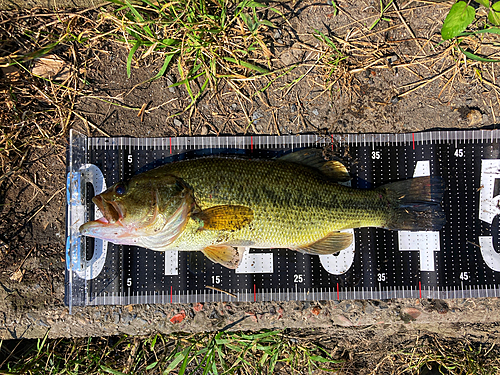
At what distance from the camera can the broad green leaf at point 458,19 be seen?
3316mm

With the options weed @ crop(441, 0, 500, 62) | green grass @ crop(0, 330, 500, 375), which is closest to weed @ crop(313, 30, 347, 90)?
weed @ crop(441, 0, 500, 62)

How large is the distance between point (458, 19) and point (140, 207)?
402cm

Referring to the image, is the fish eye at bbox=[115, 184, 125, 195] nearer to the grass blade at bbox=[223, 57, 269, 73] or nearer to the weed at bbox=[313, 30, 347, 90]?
the grass blade at bbox=[223, 57, 269, 73]

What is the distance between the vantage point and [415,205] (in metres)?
3.45

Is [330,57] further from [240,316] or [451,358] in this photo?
[451,358]

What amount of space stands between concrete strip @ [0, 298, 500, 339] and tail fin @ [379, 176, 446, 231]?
38.8 inches

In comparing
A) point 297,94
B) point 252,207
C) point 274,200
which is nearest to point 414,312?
point 274,200

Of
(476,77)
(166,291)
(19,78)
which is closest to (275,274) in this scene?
(166,291)

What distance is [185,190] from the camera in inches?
119

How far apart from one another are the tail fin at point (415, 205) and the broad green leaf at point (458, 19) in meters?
1.67

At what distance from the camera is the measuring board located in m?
3.60

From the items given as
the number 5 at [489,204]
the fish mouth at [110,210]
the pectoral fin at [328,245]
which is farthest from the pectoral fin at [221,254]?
the number 5 at [489,204]

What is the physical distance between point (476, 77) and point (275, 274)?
3.53 metres

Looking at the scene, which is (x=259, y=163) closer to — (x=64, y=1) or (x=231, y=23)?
(x=231, y=23)
